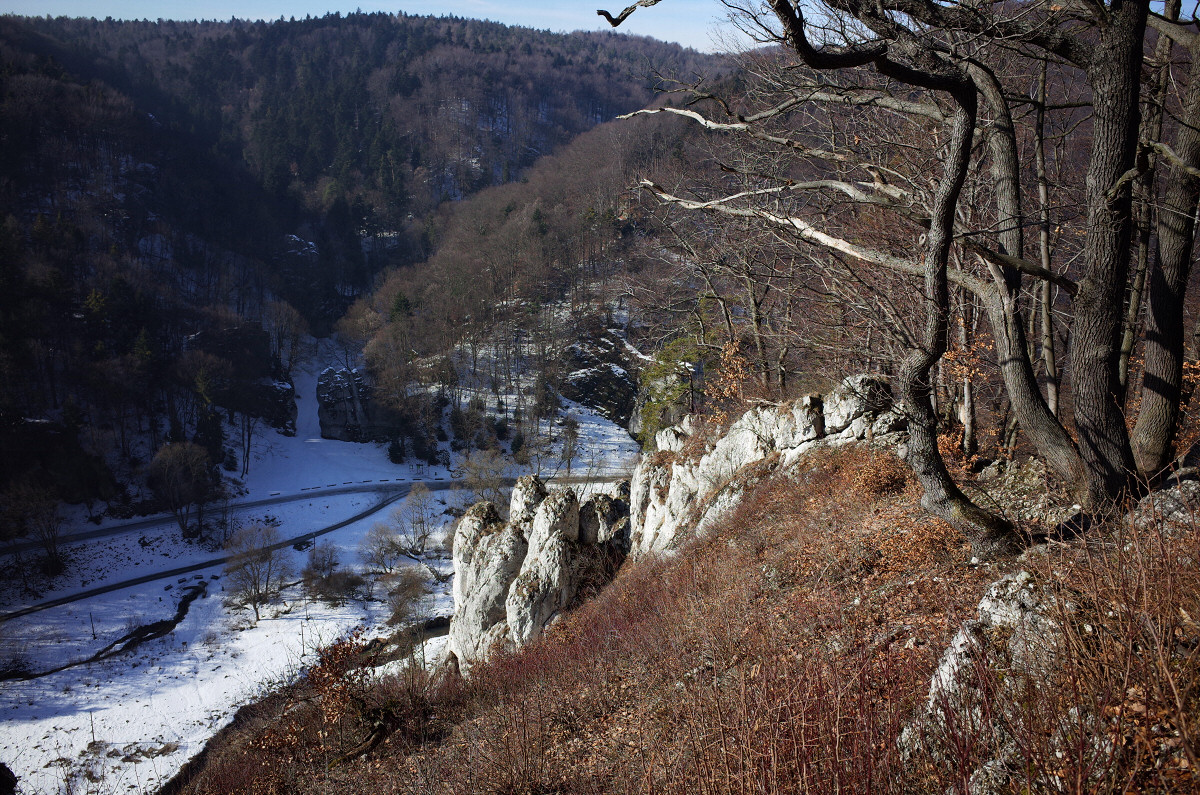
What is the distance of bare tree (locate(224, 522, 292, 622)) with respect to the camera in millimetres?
31828

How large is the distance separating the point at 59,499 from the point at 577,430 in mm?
36473

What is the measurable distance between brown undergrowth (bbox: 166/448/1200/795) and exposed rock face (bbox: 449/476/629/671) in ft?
6.93

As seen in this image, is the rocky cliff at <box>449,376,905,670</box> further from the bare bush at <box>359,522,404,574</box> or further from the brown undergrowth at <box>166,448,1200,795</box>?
the bare bush at <box>359,522,404,574</box>

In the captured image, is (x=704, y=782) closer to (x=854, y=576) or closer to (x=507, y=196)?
(x=854, y=576)

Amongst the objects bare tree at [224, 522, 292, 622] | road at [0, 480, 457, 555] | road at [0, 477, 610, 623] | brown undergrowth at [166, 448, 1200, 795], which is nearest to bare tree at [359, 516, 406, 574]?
bare tree at [224, 522, 292, 622]

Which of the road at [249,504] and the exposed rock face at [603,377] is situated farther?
the exposed rock face at [603,377]

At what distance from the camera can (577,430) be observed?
50219 millimetres

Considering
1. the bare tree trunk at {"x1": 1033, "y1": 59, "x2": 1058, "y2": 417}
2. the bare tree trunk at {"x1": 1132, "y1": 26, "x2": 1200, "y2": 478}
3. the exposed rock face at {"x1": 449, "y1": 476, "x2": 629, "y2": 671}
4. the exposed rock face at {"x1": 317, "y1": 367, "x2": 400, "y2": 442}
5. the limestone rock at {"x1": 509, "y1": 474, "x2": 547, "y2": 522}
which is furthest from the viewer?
the exposed rock face at {"x1": 317, "y1": 367, "x2": 400, "y2": 442}

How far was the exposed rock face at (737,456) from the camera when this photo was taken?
10.8 metres

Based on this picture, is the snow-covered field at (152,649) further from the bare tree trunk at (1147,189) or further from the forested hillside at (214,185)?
the bare tree trunk at (1147,189)

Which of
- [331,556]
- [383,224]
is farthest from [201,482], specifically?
[383,224]

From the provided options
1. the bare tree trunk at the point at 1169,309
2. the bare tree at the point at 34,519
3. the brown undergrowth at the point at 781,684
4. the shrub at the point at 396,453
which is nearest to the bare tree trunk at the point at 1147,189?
Answer: the bare tree trunk at the point at 1169,309

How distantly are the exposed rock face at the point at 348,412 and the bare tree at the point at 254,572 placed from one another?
62.7 ft

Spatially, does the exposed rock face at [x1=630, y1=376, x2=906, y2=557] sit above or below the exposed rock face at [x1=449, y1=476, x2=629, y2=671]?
above
